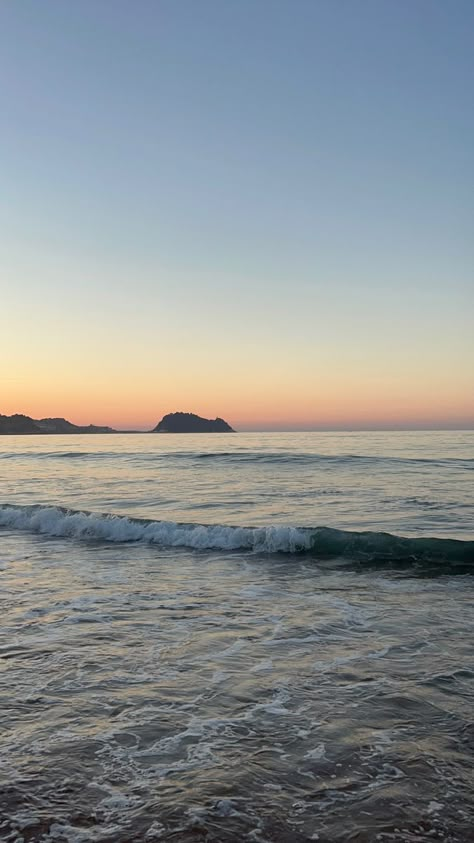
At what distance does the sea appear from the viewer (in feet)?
12.8

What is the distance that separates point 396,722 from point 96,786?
102 inches

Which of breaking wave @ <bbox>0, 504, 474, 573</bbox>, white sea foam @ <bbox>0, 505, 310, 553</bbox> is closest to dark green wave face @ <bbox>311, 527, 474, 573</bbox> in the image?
breaking wave @ <bbox>0, 504, 474, 573</bbox>

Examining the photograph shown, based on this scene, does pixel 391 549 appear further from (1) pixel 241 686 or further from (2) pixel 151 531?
(1) pixel 241 686

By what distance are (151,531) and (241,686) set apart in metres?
10.7

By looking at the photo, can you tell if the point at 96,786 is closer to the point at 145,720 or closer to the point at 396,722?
the point at 145,720

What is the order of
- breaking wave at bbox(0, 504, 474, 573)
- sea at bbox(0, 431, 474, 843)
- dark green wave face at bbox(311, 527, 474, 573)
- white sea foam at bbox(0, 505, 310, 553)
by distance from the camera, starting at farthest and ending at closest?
white sea foam at bbox(0, 505, 310, 553) < breaking wave at bbox(0, 504, 474, 573) < dark green wave face at bbox(311, 527, 474, 573) < sea at bbox(0, 431, 474, 843)

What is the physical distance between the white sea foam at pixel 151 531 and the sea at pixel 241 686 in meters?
0.08

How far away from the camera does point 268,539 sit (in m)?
14.9

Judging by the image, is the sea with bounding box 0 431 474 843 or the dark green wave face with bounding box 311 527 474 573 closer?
the sea with bounding box 0 431 474 843

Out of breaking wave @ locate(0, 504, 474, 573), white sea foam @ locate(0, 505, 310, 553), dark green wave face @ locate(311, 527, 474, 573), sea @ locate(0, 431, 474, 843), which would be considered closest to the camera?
sea @ locate(0, 431, 474, 843)

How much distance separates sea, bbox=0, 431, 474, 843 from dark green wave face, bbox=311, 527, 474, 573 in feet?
0.17

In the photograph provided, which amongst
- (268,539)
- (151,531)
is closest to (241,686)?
(268,539)

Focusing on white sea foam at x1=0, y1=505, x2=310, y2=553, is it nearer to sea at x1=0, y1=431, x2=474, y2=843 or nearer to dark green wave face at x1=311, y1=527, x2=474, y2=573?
sea at x1=0, y1=431, x2=474, y2=843

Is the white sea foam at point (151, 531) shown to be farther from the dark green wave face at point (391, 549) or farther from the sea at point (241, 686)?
the dark green wave face at point (391, 549)
